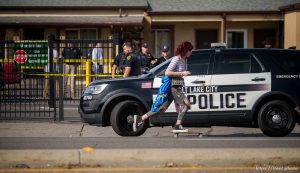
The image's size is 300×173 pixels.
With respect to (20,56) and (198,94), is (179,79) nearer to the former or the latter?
(198,94)

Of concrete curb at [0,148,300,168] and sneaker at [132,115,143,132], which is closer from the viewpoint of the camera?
concrete curb at [0,148,300,168]

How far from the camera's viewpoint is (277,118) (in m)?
13.5

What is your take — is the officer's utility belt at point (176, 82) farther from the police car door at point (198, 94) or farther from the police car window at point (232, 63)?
the police car window at point (232, 63)

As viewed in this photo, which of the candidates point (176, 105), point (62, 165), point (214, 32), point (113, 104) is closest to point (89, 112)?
point (113, 104)

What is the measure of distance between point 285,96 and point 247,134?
156cm

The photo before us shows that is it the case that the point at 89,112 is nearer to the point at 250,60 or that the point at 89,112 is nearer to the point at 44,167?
the point at 250,60

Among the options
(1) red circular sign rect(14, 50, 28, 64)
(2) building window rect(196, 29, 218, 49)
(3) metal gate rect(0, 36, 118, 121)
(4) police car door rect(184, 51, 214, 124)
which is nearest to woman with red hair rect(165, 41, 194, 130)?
(4) police car door rect(184, 51, 214, 124)

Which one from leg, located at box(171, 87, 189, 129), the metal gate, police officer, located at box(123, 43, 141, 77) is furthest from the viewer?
the metal gate

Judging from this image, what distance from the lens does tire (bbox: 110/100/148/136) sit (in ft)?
44.6

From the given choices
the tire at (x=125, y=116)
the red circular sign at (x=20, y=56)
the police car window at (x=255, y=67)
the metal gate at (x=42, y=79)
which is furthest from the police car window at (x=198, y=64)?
the red circular sign at (x=20, y=56)

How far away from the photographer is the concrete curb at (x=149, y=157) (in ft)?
31.7

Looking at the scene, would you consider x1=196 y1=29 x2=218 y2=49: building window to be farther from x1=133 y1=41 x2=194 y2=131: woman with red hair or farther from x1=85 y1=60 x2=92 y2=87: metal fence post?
x1=133 y1=41 x2=194 y2=131: woman with red hair

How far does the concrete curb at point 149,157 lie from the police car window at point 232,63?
13.2ft

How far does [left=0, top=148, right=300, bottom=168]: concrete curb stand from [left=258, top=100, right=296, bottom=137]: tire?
373 centimetres
